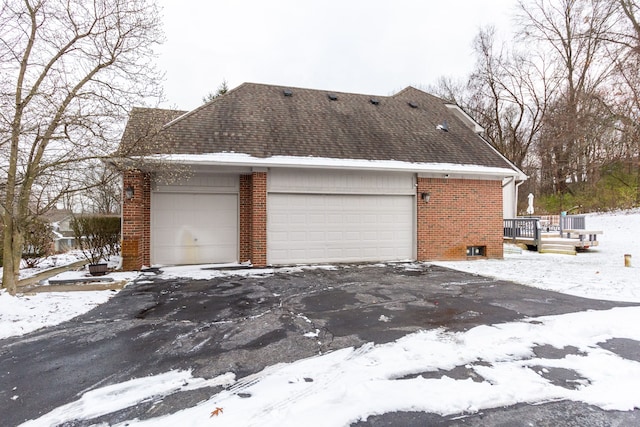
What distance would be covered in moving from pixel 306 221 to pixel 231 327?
5.60m

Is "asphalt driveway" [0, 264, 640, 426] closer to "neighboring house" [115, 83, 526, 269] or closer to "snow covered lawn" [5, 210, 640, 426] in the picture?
"snow covered lawn" [5, 210, 640, 426]

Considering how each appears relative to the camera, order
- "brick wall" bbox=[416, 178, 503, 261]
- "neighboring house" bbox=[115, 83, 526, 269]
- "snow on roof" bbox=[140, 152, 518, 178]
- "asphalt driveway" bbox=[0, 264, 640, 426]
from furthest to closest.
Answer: "brick wall" bbox=[416, 178, 503, 261] < "neighboring house" bbox=[115, 83, 526, 269] < "snow on roof" bbox=[140, 152, 518, 178] < "asphalt driveway" bbox=[0, 264, 640, 426]

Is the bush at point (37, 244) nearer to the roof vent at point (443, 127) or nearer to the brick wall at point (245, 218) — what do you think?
the brick wall at point (245, 218)

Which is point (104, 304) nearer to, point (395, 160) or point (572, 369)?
point (572, 369)

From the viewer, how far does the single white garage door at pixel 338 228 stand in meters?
9.78

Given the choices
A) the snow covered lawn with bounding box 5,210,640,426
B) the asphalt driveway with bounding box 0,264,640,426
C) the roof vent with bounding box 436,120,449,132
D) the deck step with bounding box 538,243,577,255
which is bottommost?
the asphalt driveway with bounding box 0,264,640,426

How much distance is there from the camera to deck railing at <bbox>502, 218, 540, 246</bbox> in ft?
44.1

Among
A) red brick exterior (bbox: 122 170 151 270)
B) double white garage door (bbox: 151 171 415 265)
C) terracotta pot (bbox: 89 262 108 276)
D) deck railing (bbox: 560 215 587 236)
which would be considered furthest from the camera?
deck railing (bbox: 560 215 587 236)

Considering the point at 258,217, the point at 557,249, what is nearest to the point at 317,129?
the point at 258,217

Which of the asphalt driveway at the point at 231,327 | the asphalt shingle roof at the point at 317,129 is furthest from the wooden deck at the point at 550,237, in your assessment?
the asphalt driveway at the point at 231,327

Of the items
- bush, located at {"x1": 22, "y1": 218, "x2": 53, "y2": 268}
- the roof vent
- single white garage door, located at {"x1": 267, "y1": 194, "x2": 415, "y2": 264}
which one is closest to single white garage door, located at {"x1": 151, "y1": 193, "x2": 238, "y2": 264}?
single white garage door, located at {"x1": 267, "y1": 194, "x2": 415, "y2": 264}

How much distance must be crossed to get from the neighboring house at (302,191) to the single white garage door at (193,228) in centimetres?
3

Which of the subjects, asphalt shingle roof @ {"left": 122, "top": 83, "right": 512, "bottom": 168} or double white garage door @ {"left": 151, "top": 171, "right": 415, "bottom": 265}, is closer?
double white garage door @ {"left": 151, "top": 171, "right": 415, "bottom": 265}

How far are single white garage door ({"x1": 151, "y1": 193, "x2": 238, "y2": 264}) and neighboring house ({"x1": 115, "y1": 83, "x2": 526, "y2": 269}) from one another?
26 millimetres
